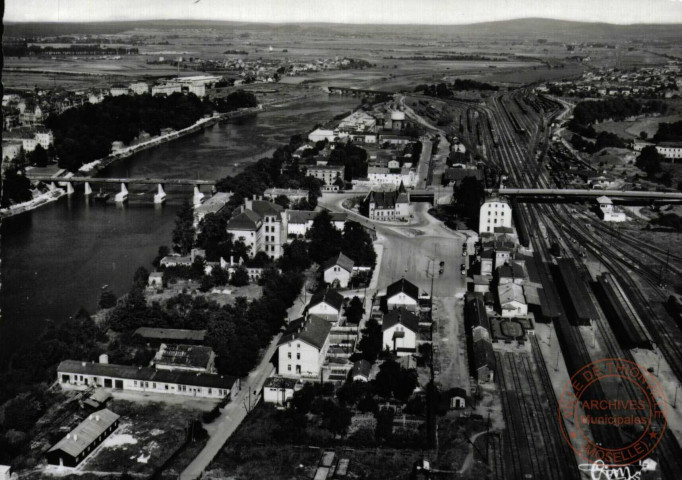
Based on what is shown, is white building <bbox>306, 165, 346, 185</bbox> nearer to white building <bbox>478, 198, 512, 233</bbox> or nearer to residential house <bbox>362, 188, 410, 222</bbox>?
residential house <bbox>362, 188, 410, 222</bbox>

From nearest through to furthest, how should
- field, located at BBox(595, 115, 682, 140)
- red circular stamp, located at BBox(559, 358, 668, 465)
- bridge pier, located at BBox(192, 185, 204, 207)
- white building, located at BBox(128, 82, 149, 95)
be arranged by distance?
1. red circular stamp, located at BBox(559, 358, 668, 465)
2. bridge pier, located at BBox(192, 185, 204, 207)
3. field, located at BBox(595, 115, 682, 140)
4. white building, located at BBox(128, 82, 149, 95)

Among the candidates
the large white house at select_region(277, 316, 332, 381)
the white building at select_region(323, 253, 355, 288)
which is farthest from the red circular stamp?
the white building at select_region(323, 253, 355, 288)

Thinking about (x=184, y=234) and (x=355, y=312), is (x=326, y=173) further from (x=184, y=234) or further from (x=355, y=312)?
(x=355, y=312)

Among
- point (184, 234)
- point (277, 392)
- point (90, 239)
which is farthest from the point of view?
point (90, 239)

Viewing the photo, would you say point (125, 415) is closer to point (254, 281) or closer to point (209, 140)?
point (254, 281)

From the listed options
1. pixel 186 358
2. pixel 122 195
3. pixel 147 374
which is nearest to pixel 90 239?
pixel 122 195

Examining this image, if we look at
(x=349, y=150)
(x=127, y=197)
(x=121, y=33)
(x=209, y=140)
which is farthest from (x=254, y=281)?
(x=121, y=33)

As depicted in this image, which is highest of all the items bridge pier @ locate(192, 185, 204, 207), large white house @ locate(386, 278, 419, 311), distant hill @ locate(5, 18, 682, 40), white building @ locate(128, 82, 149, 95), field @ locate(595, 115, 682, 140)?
distant hill @ locate(5, 18, 682, 40)
